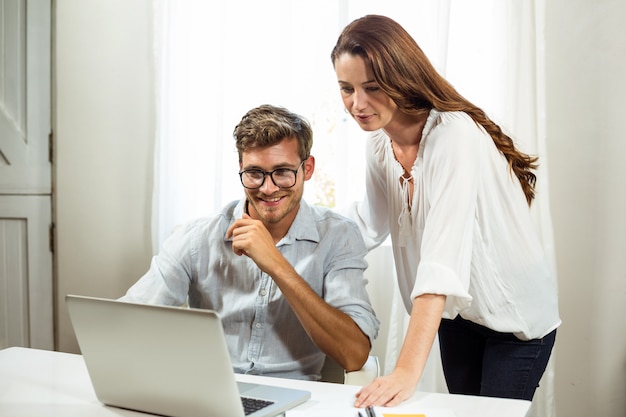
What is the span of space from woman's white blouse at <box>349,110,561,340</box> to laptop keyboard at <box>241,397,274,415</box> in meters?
0.37

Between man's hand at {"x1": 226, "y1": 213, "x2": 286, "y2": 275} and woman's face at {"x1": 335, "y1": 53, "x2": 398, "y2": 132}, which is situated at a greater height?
woman's face at {"x1": 335, "y1": 53, "x2": 398, "y2": 132}

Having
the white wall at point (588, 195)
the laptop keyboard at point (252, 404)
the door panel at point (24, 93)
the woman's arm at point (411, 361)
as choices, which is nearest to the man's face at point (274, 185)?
the woman's arm at point (411, 361)

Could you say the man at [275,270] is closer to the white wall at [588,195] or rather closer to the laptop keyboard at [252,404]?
the laptop keyboard at [252,404]

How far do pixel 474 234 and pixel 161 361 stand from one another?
750mm

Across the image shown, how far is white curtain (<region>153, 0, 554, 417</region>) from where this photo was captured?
2246mm

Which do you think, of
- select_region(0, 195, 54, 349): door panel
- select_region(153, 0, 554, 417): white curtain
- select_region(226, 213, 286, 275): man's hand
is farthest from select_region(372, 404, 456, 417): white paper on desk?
select_region(0, 195, 54, 349): door panel

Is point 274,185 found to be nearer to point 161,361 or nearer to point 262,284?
point 262,284

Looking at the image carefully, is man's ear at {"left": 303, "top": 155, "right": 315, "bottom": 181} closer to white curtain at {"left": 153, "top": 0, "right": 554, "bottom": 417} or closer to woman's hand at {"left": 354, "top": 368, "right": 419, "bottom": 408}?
white curtain at {"left": 153, "top": 0, "right": 554, "bottom": 417}

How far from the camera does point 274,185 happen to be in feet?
5.79

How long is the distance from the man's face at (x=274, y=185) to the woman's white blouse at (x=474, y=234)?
0.98ft

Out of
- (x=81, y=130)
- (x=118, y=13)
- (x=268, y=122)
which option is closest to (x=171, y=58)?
(x=118, y=13)

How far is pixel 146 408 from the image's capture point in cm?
114

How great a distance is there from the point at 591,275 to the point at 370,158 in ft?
3.25

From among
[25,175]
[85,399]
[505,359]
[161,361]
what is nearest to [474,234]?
[505,359]
